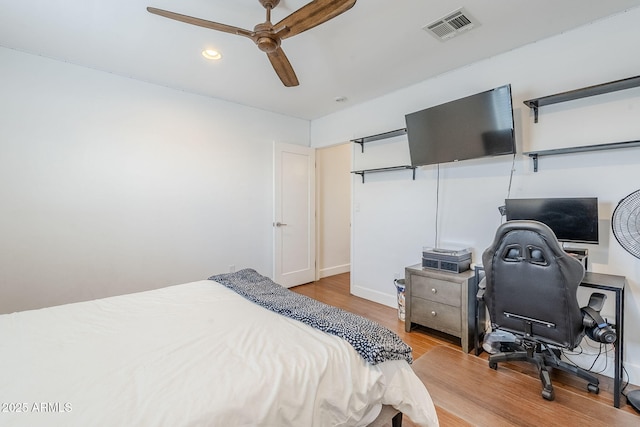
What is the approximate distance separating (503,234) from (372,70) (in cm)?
199

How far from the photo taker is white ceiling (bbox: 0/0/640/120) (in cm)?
197

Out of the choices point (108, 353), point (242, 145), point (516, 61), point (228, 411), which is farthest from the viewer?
point (242, 145)

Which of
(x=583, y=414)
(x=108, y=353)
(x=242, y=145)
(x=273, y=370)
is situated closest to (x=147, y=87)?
(x=242, y=145)

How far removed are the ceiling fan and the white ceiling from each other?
0.32 metres

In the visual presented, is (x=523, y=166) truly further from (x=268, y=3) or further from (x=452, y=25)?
(x=268, y=3)

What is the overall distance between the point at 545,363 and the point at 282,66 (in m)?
2.86

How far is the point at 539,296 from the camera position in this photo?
1797 mm

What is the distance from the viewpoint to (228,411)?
893mm

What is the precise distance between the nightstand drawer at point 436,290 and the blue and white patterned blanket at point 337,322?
126 cm

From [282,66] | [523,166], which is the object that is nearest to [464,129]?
[523,166]

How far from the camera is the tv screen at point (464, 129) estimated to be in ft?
7.55

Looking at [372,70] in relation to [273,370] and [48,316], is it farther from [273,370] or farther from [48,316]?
[48,316]

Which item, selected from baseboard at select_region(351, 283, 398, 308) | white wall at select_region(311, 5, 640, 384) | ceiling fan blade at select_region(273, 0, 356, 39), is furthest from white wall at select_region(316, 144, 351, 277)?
ceiling fan blade at select_region(273, 0, 356, 39)

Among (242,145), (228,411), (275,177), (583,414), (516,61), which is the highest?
(516,61)
